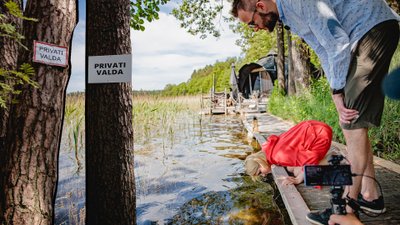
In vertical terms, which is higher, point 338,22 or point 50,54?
point 338,22

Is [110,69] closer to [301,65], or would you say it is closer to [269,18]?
[269,18]

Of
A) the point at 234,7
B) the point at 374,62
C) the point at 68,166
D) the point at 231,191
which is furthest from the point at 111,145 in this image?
the point at 68,166

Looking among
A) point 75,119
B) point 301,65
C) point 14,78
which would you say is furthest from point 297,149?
point 301,65

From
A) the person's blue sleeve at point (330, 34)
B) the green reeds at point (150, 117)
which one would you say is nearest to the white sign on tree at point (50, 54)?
the person's blue sleeve at point (330, 34)

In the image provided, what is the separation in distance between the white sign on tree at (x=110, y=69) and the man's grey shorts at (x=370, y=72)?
149 cm

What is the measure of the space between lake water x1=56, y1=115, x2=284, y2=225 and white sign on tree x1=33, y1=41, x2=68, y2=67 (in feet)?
6.44

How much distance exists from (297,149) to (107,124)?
2.09 metres

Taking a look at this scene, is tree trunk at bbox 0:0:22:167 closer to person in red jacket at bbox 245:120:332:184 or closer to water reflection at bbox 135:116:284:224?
water reflection at bbox 135:116:284:224

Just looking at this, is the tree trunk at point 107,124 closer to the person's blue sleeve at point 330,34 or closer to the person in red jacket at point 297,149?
the person's blue sleeve at point 330,34

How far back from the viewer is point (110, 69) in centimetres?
223

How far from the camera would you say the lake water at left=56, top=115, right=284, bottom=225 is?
3357mm

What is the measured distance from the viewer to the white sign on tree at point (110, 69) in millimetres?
2189

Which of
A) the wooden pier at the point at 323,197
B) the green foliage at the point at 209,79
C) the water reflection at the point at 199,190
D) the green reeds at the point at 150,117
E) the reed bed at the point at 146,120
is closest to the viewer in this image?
the wooden pier at the point at 323,197

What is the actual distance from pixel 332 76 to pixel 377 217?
109 cm
